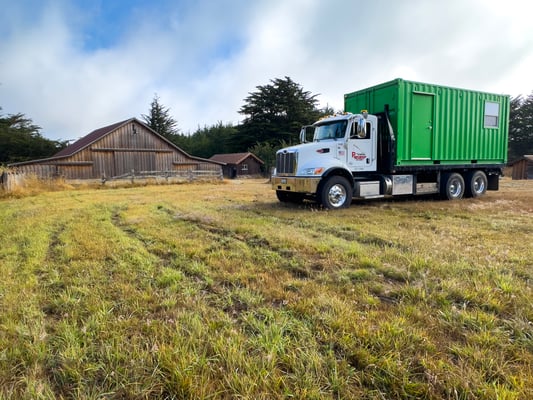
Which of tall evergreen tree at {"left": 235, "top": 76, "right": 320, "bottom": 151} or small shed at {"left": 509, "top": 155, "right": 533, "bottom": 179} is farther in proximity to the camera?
tall evergreen tree at {"left": 235, "top": 76, "right": 320, "bottom": 151}

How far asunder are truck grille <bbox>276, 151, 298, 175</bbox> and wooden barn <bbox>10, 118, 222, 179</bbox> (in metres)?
19.1

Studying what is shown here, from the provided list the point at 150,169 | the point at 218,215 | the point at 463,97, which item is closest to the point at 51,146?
the point at 150,169

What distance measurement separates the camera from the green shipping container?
957 centimetres

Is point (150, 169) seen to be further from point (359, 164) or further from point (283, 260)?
point (283, 260)

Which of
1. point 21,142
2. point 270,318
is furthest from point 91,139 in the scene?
point 270,318

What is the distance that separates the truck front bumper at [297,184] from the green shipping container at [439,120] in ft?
9.65

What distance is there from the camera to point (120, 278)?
141 inches

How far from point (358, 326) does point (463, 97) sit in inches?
433

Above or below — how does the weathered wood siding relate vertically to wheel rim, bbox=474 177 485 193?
above

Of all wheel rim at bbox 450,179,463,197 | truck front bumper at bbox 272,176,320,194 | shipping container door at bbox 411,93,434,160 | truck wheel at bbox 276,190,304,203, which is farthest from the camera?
wheel rim at bbox 450,179,463,197

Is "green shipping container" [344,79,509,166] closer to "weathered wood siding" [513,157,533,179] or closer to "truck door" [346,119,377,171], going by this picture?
"truck door" [346,119,377,171]

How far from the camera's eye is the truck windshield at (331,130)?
9383 mm

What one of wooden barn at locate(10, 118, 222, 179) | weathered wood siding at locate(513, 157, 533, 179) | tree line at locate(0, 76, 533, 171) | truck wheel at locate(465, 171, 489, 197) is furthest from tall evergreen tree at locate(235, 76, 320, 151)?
truck wheel at locate(465, 171, 489, 197)

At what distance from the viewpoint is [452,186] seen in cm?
1141
